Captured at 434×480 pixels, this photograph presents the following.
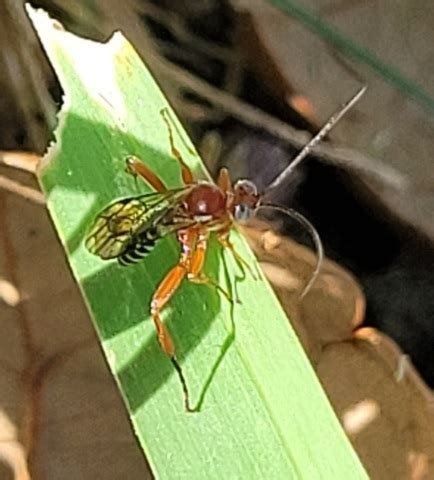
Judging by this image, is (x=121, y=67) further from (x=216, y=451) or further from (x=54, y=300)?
(x=216, y=451)

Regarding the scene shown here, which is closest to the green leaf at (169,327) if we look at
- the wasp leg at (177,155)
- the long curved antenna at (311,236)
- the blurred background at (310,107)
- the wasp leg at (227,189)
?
the wasp leg at (177,155)

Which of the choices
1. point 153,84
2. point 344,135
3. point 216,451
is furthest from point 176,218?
point 344,135

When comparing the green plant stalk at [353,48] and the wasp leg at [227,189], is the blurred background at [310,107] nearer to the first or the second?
the green plant stalk at [353,48]

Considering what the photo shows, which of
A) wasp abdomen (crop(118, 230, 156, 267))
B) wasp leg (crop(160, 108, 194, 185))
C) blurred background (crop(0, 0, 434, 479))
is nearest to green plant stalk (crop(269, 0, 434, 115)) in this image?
blurred background (crop(0, 0, 434, 479))

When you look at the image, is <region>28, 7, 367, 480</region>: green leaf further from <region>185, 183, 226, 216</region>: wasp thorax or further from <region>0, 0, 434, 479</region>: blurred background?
<region>0, 0, 434, 479</region>: blurred background

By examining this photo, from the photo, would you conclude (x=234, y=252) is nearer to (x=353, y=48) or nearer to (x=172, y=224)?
(x=172, y=224)

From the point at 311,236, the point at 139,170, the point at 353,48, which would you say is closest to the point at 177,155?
the point at 139,170
